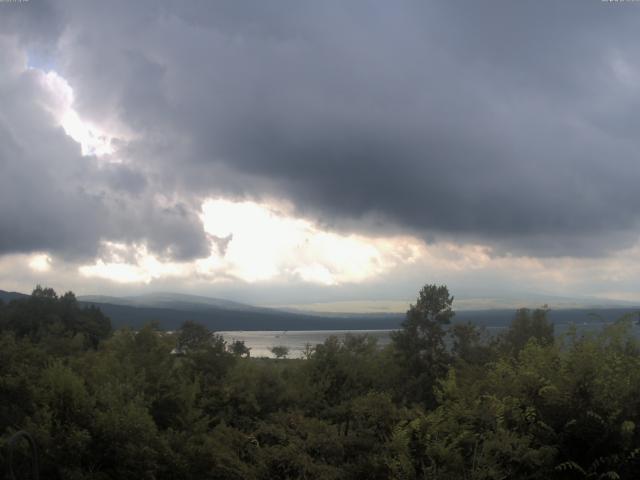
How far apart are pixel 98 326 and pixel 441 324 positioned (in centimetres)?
5228

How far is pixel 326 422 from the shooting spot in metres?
14.3

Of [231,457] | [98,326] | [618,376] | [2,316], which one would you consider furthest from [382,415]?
[2,316]

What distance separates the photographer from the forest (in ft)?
29.1

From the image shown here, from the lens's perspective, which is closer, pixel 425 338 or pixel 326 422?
pixel 326 422

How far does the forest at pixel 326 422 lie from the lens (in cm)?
888

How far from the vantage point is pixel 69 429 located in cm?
1259

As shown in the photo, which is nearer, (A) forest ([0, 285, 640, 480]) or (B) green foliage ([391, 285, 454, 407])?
(A) forest ([0, 285, 640, 480])

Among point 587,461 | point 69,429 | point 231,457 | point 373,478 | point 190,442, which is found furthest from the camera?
point 190,442

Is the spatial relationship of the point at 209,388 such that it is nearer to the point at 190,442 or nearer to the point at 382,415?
the point at 190,442

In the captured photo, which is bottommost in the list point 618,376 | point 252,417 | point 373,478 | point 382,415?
point 252,417

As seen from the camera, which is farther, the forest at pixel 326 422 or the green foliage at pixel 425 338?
the green foliage at pixel 425 338

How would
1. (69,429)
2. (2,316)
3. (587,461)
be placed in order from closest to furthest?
(587,461)
(69,429)
(2,316)

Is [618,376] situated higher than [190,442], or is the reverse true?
[618,376]

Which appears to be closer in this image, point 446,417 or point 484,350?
point 446,417
